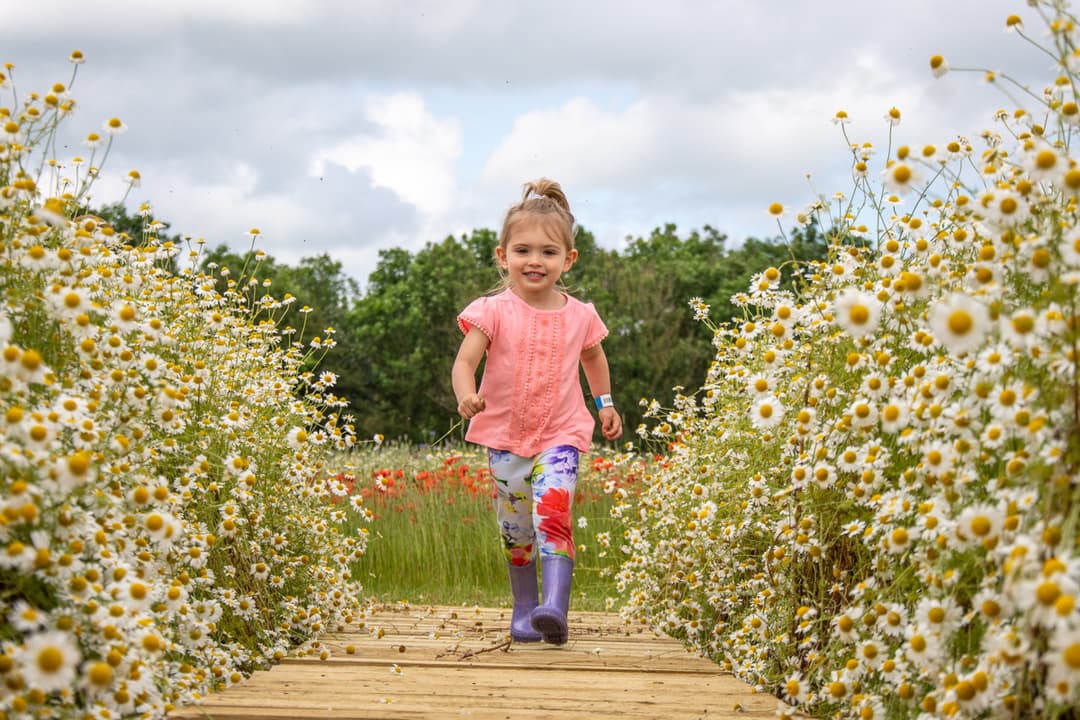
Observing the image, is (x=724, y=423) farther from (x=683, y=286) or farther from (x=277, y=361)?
(x=683, y=286)

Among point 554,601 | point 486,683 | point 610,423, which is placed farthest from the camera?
point 610,423

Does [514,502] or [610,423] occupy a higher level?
[610,423]

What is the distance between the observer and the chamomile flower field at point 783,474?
77.2 inches

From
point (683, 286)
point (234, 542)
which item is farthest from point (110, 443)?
point (683, 286)

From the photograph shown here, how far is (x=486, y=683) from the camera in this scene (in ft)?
11.0

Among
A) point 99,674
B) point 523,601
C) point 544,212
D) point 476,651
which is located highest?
point 544,212

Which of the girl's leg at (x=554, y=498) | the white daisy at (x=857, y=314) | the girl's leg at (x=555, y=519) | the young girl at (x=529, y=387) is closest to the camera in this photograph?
the white daisy at (x=857, y=314)

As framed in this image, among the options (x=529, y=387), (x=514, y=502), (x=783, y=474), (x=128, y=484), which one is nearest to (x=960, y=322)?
(x=783, y=474)

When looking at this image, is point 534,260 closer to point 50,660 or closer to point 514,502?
point 514,502

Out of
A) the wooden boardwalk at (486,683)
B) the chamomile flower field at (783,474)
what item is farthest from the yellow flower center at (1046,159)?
the wooden boardwalk at (486,683)

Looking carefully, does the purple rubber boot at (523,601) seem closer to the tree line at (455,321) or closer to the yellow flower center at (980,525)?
the yellow flower center at (980,525)

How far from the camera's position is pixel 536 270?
15.8 feet

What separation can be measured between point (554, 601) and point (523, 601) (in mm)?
421

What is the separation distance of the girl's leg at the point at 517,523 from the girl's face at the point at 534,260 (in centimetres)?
73
